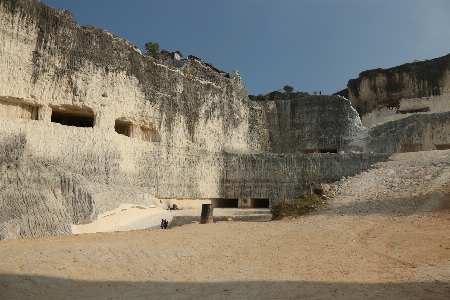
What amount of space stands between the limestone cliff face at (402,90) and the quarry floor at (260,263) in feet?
74.2

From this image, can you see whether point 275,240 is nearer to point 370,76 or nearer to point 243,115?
point 243,115

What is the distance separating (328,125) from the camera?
29.2 meters

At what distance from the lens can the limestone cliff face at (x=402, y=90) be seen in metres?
31.6

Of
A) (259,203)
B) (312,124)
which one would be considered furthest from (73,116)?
(312,124)

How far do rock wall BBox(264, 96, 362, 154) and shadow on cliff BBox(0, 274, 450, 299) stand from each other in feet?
76.9

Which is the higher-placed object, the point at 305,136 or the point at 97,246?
the point at 305,136

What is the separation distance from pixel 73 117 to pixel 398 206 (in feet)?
52.2

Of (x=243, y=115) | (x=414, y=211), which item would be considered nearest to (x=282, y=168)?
(x=243, y=115)

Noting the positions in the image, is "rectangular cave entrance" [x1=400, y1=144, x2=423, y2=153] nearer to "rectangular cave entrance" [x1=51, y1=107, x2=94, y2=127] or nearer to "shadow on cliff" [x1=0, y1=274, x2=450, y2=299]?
"rectangular cave entrance" [x1=51, y1=107, x2=94, y2=127]

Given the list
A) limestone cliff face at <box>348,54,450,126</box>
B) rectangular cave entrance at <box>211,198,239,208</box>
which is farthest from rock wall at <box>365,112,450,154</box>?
rectangular cave entrance at <box>211,198,239,208</box>

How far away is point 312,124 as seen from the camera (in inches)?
1169

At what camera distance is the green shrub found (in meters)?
15.1

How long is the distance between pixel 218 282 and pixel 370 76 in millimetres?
32746

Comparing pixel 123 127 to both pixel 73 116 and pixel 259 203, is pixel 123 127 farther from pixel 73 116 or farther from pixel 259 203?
pixel 259 203
